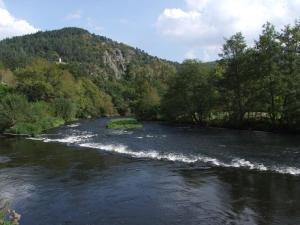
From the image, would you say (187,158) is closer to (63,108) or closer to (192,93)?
(192,93)

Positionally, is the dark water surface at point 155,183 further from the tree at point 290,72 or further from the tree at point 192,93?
the tree at point 192,93

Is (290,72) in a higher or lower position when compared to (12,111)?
higher

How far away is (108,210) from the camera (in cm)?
2175

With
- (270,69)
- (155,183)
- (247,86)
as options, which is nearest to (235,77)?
(247,86)

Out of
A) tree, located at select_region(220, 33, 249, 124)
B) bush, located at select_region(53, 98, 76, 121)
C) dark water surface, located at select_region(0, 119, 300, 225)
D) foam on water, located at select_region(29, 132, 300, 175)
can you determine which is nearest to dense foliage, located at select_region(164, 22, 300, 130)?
tree, located at select_region(220, 33, 249, 124)

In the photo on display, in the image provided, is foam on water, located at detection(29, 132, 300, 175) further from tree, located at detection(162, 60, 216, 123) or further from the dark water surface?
tree, located at detection(162, 60, 216, 123)

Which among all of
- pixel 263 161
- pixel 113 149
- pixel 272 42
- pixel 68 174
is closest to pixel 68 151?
pixel 113 149

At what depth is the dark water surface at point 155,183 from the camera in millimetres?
20656

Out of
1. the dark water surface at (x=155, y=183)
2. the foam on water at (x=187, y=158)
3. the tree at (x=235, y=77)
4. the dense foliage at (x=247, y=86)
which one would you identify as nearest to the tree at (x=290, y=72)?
the dense foliage at (x=247, y=86)

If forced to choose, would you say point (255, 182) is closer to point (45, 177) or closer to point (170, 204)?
point (170, 204)

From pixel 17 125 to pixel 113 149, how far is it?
2813 cm

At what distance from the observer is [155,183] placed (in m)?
27.7

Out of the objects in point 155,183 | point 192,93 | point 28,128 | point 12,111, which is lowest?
point 155,183

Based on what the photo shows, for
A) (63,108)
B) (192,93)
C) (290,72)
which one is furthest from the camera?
(63,108)
